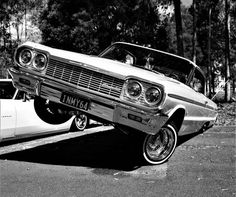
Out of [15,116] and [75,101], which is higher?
[75,101]

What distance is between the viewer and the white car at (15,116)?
6.41m

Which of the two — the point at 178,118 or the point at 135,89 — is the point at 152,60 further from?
the point at 135,89

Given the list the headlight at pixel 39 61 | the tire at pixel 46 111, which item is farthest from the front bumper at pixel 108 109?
the tire at pixel 46 111

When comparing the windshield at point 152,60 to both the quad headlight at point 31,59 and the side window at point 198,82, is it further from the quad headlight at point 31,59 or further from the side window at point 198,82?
the quad headlight at point 31,59

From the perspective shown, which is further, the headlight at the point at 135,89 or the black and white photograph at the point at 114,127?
the headlight at the point at 135,89

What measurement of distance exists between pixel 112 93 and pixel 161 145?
1.25m

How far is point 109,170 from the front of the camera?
16.1 ft

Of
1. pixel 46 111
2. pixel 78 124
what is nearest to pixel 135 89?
pixel 46 111

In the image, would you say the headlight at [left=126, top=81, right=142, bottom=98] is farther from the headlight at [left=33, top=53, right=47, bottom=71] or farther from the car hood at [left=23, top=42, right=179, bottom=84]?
the headlight at [left=33, top=53, right=47, bottom=71]

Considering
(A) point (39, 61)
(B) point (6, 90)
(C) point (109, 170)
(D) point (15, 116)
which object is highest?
(A) point (39, 61)

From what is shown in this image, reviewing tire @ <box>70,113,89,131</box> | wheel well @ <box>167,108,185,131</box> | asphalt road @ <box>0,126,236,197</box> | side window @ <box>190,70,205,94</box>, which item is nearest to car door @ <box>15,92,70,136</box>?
asphalt road @ <box>0,126,236,197</box>

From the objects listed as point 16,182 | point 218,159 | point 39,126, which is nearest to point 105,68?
point 16,182

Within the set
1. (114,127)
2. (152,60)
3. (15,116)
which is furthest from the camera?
(15,116)

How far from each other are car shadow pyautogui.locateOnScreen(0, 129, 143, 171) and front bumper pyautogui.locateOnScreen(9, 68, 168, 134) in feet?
2.56
